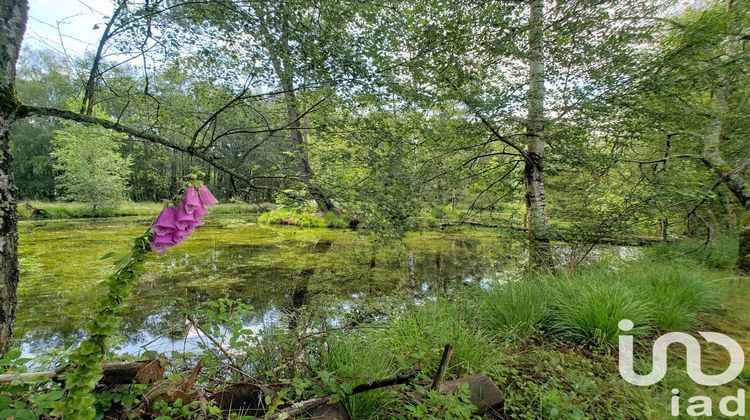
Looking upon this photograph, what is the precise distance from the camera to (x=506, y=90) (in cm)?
381

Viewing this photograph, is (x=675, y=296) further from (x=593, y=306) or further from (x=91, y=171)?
(x=91, y=171)

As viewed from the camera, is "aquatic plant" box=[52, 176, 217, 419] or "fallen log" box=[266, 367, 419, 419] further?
"fallen log" box=[266, 367, 419, 419]

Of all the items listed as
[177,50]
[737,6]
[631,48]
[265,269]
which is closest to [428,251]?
[265,269]

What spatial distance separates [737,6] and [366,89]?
15.0ft

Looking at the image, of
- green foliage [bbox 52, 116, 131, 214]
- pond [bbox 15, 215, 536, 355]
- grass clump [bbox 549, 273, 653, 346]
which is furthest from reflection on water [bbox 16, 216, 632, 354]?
green foliage [bbox 52, 116, 131, 214]

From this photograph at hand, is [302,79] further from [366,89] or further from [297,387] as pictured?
[297,387]

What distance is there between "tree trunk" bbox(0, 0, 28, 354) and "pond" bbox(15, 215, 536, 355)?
690 millimetres

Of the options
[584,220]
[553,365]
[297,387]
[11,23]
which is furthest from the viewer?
[584,220]

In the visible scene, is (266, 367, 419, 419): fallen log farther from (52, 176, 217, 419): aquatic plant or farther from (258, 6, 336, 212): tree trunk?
(258, 6, 336, 212): tree trunk

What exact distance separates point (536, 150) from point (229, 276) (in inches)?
254

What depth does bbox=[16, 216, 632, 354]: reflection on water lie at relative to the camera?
388 centimetres

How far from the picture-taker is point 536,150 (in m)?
4.59

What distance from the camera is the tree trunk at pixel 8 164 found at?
63.6 inches

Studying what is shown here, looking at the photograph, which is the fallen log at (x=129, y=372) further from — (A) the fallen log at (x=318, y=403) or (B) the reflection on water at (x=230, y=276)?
(B) the reflection on water at (x=230, y=276)
